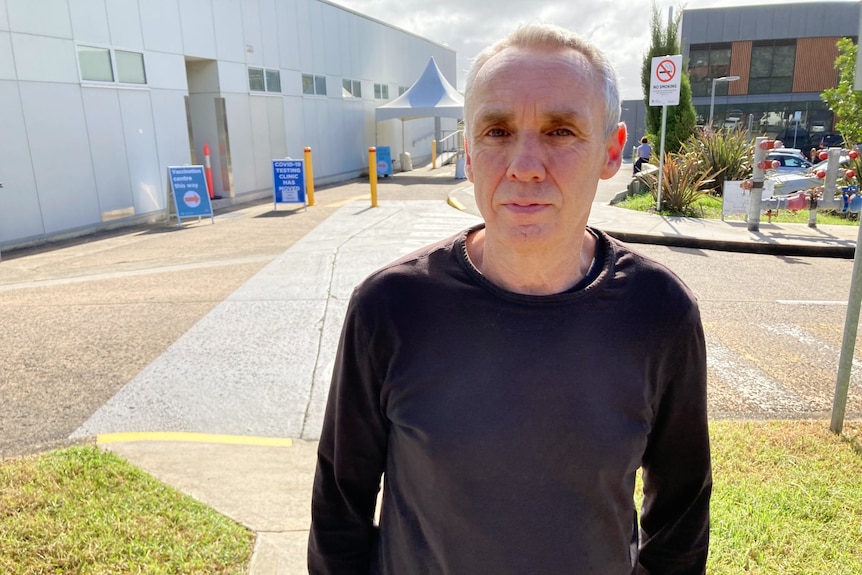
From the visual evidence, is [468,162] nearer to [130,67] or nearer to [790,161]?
[130,67]

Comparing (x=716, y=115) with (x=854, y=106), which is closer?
(x=854, y=106)

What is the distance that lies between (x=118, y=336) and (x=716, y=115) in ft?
139

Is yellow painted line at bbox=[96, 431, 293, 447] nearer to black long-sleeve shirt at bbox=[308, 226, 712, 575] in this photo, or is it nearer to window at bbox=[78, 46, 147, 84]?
black long-sleeve shirt at bbox=[308, 226, 712, 575]

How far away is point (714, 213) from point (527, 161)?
14140mm

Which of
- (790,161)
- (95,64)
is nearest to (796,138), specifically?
(790,161)

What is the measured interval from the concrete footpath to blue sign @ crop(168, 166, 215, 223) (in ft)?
1.24

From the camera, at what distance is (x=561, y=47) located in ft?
4.56

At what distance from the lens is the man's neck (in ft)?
4.87

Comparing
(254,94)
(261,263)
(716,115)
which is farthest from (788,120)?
(261,263)

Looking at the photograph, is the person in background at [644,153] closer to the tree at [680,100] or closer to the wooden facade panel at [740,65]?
the tree at [680,100]

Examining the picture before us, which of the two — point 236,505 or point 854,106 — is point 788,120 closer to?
point 854,106

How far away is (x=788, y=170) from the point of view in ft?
66.6

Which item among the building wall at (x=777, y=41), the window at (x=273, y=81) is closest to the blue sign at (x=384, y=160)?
the window at (x=273, y=81)

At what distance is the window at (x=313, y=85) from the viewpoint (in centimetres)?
2186
